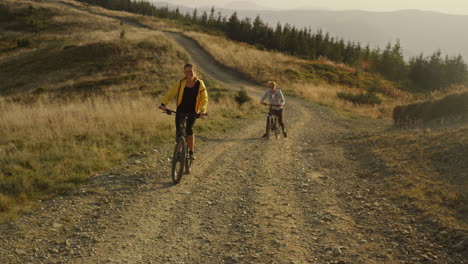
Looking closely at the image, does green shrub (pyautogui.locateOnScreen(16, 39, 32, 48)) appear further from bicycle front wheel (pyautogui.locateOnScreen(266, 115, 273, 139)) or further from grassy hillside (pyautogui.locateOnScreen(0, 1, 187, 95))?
bicycle front wheel (pyautogui.locateOnScreen(266, 115, 273, 139))

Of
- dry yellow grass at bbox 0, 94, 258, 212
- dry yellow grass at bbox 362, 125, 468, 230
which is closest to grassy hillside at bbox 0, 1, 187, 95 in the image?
dry yellow grass at bbox 0, 94, 258, 212

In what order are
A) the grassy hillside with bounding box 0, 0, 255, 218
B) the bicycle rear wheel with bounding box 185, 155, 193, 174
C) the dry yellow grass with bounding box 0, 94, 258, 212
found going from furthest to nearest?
the bicycle rear wheel with bounding box 185, 155, 193, 174 → the grassy hillside with bounding box 0, 0, 255, 218 → the dry yellow grass with bounding box 0, 94, 258, 212

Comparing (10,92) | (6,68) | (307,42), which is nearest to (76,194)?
(10,92)

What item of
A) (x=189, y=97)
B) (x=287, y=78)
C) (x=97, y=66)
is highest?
(x=189, y=97)

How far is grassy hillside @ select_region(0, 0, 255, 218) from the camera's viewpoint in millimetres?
7695

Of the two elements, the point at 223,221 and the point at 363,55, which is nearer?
the point at 223,221

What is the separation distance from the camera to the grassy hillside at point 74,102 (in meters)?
7.70

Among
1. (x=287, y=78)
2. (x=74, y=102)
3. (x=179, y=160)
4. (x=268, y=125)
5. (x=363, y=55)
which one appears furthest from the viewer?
(x=363, y=55)

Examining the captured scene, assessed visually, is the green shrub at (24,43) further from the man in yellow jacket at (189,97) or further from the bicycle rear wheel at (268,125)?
the man in yellow jacket at (189,97)

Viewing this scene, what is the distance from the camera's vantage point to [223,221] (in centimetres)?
589

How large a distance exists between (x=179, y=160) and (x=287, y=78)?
3365cm

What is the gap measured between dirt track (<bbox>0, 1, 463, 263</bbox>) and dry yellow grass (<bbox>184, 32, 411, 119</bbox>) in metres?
17.8

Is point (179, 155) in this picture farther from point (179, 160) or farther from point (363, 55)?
point (363, 55)

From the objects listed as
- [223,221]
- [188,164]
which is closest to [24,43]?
[188,164]
